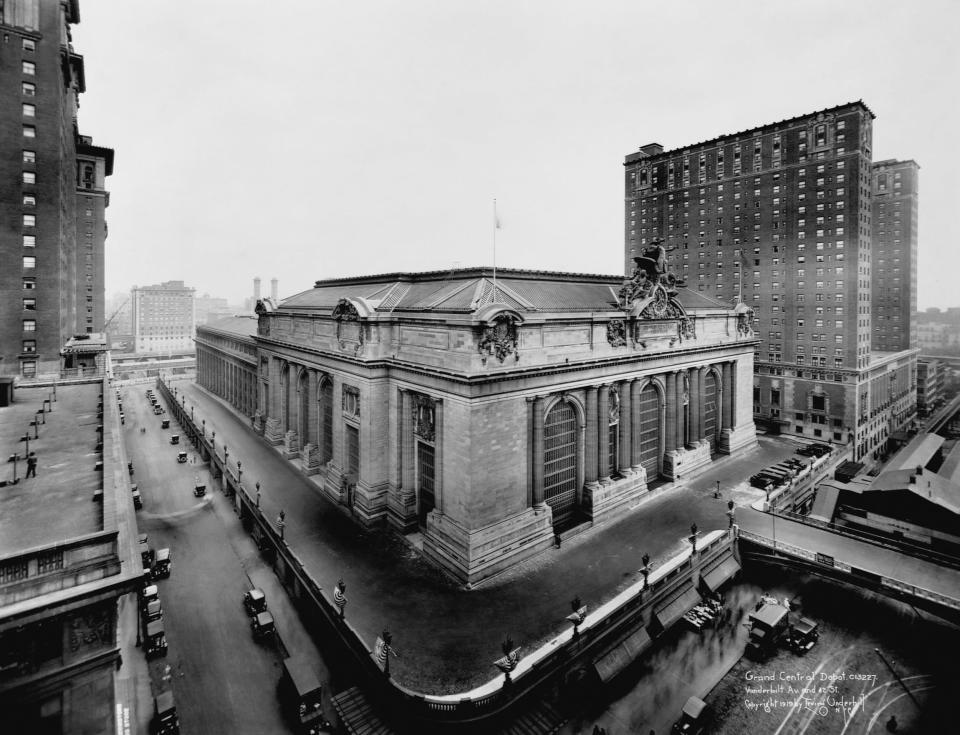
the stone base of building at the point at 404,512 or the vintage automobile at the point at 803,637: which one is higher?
the stone base of building at the point at 404,512

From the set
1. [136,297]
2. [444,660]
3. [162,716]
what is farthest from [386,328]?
[136,297]

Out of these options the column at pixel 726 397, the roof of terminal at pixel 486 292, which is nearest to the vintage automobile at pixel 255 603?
the roof of terminal at pixel 486 292

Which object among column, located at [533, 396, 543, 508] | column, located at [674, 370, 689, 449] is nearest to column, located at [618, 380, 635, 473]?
column, located at [674, 370, 689, 449]

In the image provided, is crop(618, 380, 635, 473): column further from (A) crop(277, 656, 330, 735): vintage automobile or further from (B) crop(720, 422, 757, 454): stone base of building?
(A) crop(277, 656, 330, 735): vintage automobile

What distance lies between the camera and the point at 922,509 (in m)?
36.8

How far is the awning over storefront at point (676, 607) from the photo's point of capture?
2636 centimetres

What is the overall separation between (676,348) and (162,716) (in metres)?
40.9

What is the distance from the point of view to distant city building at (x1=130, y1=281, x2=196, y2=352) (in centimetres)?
16712

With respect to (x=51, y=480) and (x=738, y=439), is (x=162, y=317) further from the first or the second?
(x=738, y=439)

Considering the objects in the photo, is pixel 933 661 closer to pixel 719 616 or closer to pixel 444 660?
pixel 719 616

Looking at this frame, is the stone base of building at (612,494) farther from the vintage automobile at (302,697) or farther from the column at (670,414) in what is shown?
the vintage automobile at (302,697)

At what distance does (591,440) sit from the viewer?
1435 inches

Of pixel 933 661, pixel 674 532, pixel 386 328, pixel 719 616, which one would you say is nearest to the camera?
Result: pixel 933 661

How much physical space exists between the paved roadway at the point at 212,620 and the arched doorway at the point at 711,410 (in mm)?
40287
